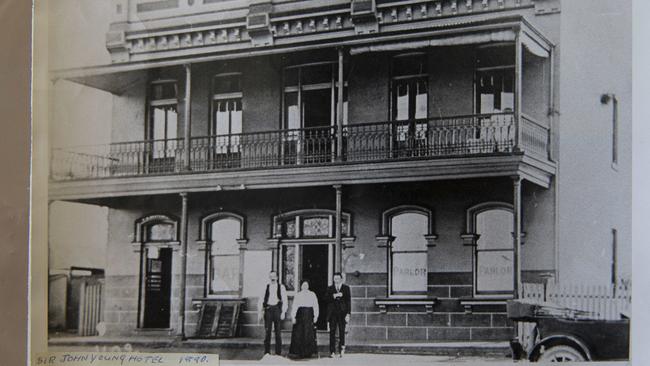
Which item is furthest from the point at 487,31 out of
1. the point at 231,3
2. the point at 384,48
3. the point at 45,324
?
the point at 45,324

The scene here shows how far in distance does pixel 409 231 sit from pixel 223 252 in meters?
1.06

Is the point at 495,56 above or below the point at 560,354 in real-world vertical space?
above

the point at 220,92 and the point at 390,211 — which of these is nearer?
the point at 390,211

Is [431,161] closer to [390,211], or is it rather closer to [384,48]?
[390,211]

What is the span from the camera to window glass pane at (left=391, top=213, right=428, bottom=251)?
4.86 m

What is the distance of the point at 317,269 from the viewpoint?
197 inches

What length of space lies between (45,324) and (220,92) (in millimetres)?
1600

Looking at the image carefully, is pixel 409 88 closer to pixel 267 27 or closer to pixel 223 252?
pixel 267 27

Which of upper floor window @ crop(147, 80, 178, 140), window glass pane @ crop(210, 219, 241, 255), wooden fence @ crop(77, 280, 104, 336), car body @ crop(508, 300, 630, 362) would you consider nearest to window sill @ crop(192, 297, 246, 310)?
window glass pane @ crop(210, 219, 241, 255)

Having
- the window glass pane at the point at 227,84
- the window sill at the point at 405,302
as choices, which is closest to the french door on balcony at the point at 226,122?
the window glass pane at the point at 227,84

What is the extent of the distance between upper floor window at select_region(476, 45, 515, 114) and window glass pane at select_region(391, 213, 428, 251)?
0.65m

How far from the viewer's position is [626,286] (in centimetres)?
441

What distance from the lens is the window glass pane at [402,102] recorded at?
16.2ft
